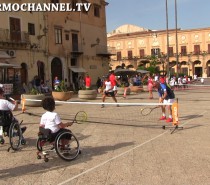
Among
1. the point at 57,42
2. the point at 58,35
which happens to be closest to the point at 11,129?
the point at 57,42

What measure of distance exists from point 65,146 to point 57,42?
28.0m

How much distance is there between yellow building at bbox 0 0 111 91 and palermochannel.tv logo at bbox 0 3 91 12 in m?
0.24

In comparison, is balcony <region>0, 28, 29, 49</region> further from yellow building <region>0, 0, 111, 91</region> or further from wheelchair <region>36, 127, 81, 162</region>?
wheelchair <region>36, 127, 81, 162</region>

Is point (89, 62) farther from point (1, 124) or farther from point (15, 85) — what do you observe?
point (1, 124)

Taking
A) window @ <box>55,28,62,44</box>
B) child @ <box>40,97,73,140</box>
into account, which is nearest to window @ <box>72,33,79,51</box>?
window @ <box>55,28,62,44</box>

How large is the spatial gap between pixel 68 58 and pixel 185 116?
2422 cm

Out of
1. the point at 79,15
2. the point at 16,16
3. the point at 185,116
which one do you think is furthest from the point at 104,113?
the point at 79,15

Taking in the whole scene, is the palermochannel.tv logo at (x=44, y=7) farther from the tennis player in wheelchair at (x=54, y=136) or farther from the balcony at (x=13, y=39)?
the tennis player in wheelchair at (x=54, y=136)

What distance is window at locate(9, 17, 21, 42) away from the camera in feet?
91.8

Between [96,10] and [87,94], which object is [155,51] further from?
[87,94]

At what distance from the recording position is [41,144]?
6.77 meters

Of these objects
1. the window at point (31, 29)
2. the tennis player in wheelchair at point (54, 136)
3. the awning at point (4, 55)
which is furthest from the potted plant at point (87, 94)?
the tennis player in wheelchair at point (54, 136)

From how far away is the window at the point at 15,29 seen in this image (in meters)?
28.0

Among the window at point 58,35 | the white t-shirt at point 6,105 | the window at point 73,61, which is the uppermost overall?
the window at point 58,35
